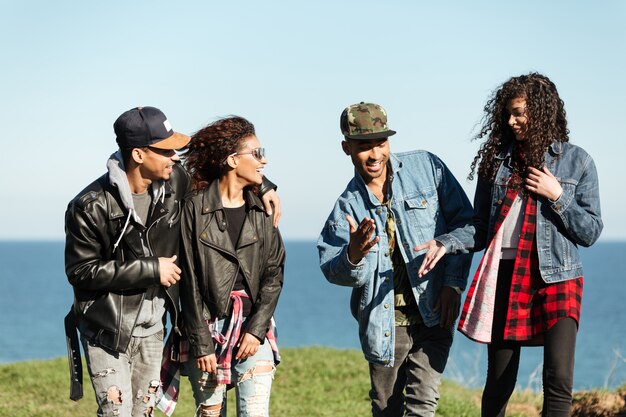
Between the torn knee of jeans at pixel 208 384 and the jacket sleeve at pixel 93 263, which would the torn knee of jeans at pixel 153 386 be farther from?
the jacket sleeve at pixel 93 263

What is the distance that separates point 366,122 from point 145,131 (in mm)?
1371

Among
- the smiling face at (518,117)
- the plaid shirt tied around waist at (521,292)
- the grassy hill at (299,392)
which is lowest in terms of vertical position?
the grassy hill at (299,392)

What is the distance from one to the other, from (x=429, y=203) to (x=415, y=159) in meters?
0.32

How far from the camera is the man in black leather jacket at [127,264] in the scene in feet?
17.4

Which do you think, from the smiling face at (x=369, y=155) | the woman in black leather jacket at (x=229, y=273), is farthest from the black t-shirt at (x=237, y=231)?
the smiling face at (x=369, y=155)

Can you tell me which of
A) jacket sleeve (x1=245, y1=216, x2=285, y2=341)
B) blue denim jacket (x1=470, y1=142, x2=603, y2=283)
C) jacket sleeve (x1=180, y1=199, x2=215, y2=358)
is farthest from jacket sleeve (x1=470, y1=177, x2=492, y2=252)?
jacket sleeve (x1=180, y1=199, x2=215, y2=358)

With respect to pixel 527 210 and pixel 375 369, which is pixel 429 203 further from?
pixel 375 369

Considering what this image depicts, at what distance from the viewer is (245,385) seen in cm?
570

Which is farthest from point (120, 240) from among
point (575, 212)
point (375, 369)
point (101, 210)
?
point (575, 212)

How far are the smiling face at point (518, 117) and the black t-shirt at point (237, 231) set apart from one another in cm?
178

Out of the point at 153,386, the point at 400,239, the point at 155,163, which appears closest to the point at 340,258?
the point at 400,239

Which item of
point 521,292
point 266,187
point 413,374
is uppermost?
point 266,187

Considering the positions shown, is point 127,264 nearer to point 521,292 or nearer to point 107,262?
point 107,262

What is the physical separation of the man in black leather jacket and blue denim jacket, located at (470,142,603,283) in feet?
6.40
